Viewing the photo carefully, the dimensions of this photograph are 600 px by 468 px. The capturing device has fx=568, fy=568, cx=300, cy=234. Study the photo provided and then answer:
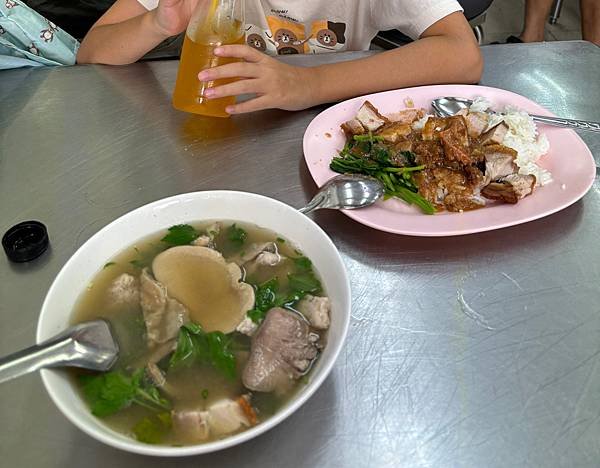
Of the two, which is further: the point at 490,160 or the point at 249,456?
the point at 490,160

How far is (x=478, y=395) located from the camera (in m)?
0.77

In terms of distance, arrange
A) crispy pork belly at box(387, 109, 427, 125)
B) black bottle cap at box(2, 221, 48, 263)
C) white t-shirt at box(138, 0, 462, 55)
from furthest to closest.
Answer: white t-shirt at box(138, 0, 462, 55) → crispy pork belly at box(387, 109, 427, 125) → black bottle cap at box(2, 221, 48, 263)

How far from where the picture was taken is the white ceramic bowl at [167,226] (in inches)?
22.8

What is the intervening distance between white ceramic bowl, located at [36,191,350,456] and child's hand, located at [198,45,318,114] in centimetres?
38

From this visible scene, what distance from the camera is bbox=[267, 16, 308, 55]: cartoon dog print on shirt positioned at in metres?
1.53

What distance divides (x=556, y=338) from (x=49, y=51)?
1290 millimetres

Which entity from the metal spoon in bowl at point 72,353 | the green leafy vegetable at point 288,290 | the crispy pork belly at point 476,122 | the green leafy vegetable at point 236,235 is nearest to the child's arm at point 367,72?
the crispy pork belly at point 476,122

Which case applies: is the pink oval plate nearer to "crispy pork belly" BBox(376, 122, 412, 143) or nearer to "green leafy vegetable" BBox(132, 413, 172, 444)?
"crispy pork belly" BBox(376, 122, 412, 143)

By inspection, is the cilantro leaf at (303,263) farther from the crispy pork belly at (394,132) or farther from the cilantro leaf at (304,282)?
the crispy pork belly at (394,132)

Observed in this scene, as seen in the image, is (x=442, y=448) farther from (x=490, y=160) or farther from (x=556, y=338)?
(x=490, y=160)

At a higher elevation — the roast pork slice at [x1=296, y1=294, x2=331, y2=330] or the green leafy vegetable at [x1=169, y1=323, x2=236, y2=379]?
the roast pork slice at [x1=296, y1=294, x2=331, y2=330]

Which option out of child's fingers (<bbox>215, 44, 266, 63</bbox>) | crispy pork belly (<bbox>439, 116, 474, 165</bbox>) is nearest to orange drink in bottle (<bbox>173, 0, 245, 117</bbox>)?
child's fingers (<bbox>215, 44, 266, 63</bbox>)

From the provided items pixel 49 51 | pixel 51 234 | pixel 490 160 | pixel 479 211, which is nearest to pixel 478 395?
pixel 479 211

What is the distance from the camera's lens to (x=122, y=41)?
4.48 ft
